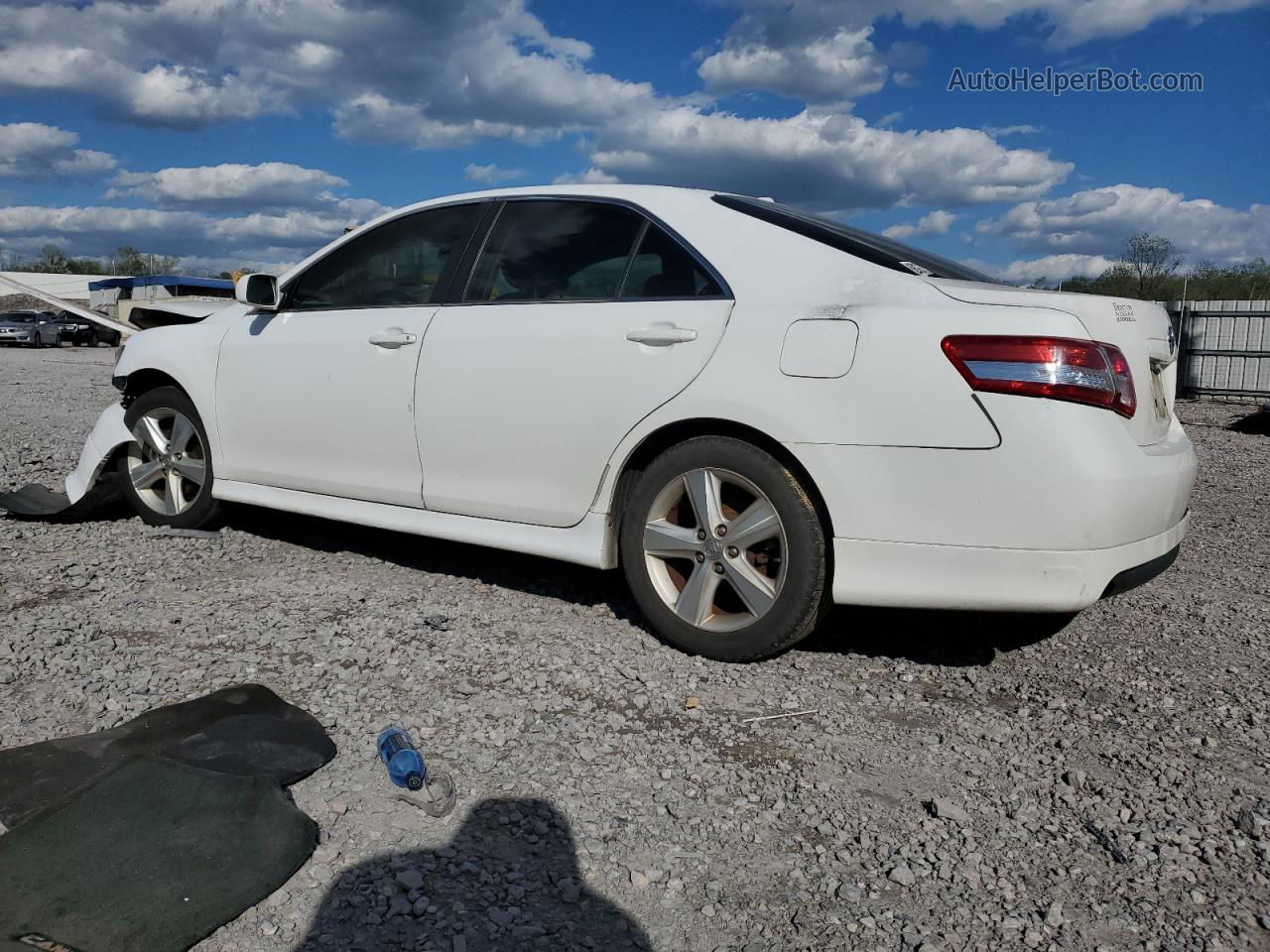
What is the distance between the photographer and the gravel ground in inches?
85.7

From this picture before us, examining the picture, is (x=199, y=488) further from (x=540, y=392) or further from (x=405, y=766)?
(x=405, y=766)

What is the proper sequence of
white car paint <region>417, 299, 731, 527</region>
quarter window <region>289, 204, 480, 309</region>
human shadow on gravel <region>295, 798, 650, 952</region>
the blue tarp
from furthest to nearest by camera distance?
the blue tarp < quarter window <region>289, 204, 480, 309</region> < white car paint <region>417, 299, 731, 527</region> < human shadow on gravel <region>295, 798, 650, 952</region>

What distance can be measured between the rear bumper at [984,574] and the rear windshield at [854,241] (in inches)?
37.7

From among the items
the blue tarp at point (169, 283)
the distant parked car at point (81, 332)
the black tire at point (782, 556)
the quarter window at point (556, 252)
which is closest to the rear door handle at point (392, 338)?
the quarter window at point (556, 252)

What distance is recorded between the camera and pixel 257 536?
17.6 feet

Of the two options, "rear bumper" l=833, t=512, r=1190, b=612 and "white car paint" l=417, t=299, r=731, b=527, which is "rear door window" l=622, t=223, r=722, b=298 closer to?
"white car paint" l=417, t=299, r=731, b=527

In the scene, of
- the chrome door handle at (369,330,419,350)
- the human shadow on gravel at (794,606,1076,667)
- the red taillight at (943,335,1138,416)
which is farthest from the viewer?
the chrome door handle at (369,330,419,350)

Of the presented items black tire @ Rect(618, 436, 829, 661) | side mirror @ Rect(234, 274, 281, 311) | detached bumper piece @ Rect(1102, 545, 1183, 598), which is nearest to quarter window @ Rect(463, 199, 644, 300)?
black tire @ Rect(618, 436, 829, 661)

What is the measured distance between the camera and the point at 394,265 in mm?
4559

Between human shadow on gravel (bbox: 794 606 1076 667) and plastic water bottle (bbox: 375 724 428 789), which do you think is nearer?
plastic water bottle (bbox: 375 724 428 789)

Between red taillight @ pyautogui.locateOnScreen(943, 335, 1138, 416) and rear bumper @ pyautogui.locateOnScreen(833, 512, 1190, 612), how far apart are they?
1.58 ft

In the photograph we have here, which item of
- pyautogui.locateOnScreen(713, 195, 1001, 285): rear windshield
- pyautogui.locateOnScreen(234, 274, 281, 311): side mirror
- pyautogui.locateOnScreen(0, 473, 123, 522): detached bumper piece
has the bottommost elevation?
pyautogui.locateOnScreen(0, 473, 123, 522): detached bumper piece

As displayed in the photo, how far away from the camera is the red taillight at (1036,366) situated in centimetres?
300

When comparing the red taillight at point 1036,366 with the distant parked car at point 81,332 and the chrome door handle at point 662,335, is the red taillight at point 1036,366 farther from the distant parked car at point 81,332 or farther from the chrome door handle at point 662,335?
the distant parked car at point 81,332
